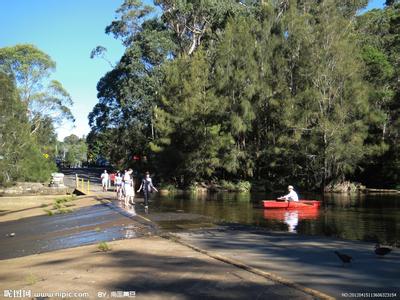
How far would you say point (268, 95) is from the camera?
48219 mm

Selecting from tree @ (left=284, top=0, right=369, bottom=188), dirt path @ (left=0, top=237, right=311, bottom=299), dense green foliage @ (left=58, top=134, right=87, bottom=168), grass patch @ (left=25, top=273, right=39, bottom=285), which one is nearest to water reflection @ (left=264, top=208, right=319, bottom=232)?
dirt path @ (left=0, top=237, right=311, bottom=299)

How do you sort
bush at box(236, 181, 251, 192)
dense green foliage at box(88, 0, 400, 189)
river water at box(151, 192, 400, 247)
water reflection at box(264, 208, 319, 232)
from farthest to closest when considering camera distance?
bush at box(236, 181, 251, 192), dense green foliage at box(88, 0, 400, 189), water reflection at box(264, 208, 319, 232), river water at box(151, 192, 400, 247)

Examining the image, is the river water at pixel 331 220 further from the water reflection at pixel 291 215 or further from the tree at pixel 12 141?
the tree at pixel 12 141

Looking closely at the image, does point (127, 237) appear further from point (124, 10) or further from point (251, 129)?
point (124, 10)

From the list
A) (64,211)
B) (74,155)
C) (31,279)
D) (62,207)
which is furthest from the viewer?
(74,155)

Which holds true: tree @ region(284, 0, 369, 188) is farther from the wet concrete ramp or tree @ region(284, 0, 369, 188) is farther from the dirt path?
the dirt path

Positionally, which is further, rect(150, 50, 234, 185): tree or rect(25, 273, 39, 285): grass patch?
rect(150, 50, 234, 185): tree

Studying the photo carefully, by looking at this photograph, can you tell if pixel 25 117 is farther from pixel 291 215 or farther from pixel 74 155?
pixel 74 155

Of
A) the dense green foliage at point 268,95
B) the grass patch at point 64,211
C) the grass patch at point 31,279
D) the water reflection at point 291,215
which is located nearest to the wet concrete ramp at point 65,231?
the grass patch at point 64,211

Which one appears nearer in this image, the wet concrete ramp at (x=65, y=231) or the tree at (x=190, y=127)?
the wet concrete ramp at (x=65, y=231)

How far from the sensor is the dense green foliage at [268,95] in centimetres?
4516

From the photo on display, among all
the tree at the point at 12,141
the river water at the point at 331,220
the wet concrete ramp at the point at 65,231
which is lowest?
the wet concrete ramp at the point at 65,231

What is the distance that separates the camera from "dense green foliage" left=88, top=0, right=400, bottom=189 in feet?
148

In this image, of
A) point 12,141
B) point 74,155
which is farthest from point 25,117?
point 74,155
